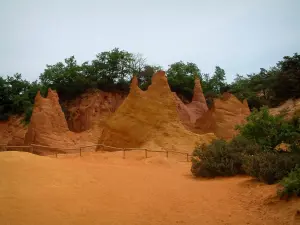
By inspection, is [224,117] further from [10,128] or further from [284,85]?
[10,128]

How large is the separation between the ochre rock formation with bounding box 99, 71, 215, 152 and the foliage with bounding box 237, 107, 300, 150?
5278 mm

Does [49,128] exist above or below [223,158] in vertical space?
above

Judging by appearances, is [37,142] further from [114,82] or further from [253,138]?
[114,82]

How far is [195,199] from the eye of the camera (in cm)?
712

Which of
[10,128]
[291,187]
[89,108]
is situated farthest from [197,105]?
[291,187]

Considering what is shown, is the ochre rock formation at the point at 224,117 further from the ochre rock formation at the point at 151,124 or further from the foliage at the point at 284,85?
the foliage at the point at 284,85

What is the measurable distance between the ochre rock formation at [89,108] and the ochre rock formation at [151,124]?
13.7m

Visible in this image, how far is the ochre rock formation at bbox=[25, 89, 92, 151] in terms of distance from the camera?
19734mm

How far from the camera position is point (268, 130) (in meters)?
10.2

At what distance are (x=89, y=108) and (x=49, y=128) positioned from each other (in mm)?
11065

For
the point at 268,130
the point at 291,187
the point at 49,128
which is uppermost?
the point at 49,128

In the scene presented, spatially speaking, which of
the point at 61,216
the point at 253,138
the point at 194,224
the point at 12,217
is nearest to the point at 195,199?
the point at 194,224

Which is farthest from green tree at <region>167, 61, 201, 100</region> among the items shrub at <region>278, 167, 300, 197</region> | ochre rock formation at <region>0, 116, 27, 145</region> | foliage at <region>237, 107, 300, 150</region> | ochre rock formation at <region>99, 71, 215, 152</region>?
shrub at <region>278, 167, 300, 197</region>

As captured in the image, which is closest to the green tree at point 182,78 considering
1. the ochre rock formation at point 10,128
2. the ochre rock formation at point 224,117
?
the ochre rock formation at point 224,117
